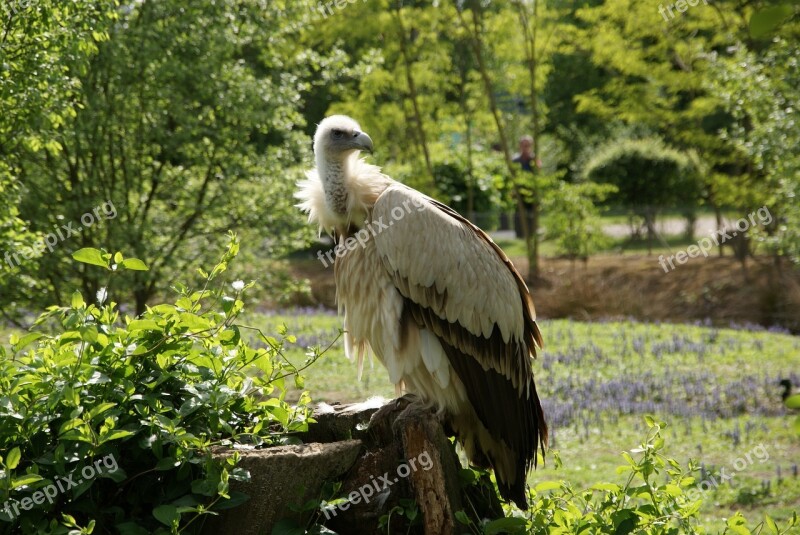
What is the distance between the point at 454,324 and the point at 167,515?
2.07m

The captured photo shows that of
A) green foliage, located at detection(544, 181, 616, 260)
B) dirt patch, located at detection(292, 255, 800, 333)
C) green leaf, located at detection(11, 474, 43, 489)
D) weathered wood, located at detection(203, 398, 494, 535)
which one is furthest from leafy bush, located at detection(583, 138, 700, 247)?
green leaf, located at detection(11, 474, 43, 489)

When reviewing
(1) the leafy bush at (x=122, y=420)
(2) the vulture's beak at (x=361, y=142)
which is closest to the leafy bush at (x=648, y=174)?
(2) the vulture's beak at (x=361, y=142)

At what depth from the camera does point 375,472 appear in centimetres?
385

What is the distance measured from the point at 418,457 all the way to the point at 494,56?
803 inches

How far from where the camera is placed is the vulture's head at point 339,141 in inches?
211

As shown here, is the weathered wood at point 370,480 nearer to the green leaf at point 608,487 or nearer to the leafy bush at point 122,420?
the leafy bush at point 122,420

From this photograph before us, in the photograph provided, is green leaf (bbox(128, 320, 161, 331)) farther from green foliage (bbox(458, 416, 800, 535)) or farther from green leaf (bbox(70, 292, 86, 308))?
green foliage (bbox(458, 416, 800, 535))

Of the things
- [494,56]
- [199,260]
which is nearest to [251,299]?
[199,260]

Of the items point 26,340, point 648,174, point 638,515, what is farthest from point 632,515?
point 648,174

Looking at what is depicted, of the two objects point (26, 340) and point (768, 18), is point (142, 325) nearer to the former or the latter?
point (26, 340)

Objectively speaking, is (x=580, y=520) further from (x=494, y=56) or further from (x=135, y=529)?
(x=494, y=56)

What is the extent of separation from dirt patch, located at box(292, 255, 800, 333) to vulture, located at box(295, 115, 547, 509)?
40.6 ft

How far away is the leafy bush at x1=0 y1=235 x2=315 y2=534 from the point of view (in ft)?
10.4

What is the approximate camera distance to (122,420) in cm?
333
